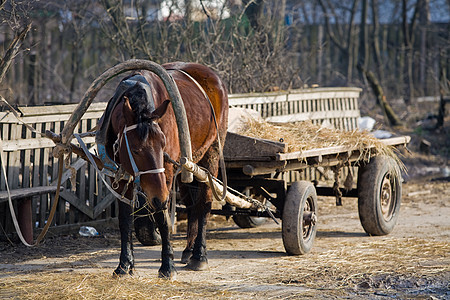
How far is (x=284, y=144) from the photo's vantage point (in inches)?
250

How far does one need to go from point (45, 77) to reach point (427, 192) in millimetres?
14231

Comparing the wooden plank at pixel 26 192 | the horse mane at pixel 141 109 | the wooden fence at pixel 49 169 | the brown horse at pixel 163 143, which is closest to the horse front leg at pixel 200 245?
the brown horse at pixel 163 143

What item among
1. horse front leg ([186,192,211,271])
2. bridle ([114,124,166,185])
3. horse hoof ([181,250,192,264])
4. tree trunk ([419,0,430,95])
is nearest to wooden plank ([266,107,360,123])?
horse front leg ([186,192,211,271])

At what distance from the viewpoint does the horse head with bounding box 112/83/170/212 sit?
4.77 metres

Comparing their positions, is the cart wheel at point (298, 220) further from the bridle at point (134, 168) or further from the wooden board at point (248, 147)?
the bridle at point (134, 168)

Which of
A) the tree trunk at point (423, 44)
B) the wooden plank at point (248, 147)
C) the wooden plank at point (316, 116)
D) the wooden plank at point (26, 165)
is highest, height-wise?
the tree trunk at point (423, 44)

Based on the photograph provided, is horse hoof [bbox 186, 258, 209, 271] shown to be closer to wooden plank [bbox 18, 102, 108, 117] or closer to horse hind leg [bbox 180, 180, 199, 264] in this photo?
horse hind leg [bbox 180, 180, 199, 264]

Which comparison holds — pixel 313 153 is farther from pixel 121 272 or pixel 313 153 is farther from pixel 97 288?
pixel 97 288

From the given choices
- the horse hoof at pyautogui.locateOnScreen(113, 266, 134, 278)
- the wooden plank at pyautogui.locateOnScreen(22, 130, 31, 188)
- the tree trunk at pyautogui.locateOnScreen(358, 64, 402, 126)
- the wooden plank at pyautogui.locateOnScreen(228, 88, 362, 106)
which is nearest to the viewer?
the horse hoof at pyautogui.locateOnScreen(113, 266, 134, 278)

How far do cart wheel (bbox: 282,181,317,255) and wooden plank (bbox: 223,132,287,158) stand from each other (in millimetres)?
575

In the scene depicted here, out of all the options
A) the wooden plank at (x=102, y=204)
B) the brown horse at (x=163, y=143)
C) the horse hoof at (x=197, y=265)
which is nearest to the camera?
the brown horse at (x=163, y=143)

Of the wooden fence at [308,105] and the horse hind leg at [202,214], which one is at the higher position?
the wooden fence at [308,105]

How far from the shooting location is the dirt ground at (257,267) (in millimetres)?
4973

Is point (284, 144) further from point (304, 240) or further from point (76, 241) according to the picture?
point (76, 241)
